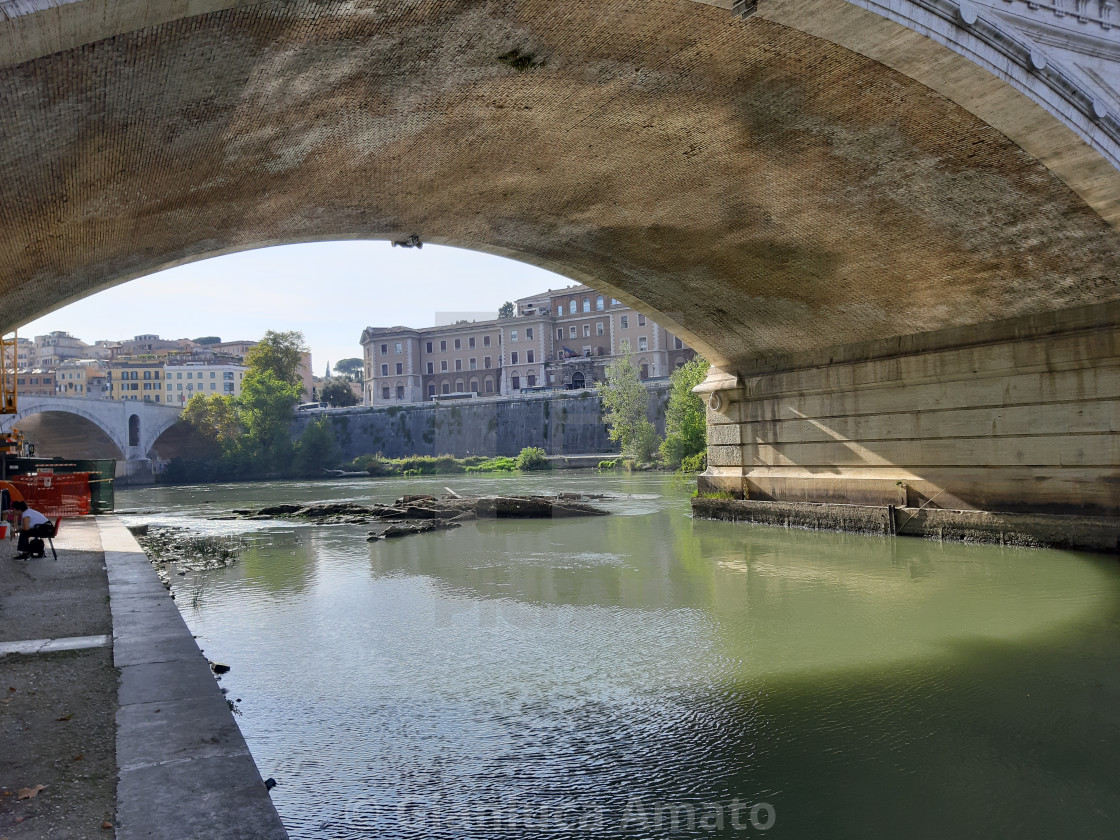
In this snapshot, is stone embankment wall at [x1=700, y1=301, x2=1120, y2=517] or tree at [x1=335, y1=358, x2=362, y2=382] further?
tree at [x1=335, y1=358, x2=362, y2=382]

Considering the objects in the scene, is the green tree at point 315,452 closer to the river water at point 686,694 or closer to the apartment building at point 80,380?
the river water at point 686,694

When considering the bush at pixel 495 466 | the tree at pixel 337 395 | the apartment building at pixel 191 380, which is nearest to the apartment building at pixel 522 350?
the tree at pixel 337 395

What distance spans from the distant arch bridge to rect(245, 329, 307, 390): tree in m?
6.99

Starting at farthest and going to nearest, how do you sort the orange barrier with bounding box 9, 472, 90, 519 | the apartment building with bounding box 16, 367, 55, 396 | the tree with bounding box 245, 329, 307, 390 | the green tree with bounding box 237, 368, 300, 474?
the apartment building with bounding box 16, 367, 55, 396 → the tree with bounding box 245, 329, 307, 390 → the green tree with bounding box 237, 368, 300, 474 → the orange barrier with bounding box 9, 472, 90, 519

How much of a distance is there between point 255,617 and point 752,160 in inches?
310

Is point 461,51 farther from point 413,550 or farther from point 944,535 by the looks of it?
point 944,535

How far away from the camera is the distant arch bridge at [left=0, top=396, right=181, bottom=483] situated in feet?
183

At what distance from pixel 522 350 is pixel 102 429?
37910mm

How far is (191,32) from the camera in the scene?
647 cm

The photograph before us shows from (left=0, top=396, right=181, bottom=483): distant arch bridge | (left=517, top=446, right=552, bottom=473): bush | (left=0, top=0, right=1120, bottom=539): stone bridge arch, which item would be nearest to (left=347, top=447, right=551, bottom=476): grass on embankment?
(left=517, top=446, right=552, bottom=473): bush

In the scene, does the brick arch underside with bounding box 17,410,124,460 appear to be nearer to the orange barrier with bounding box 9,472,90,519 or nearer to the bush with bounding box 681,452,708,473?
the orange barrier with bounding box 9,472,90,519

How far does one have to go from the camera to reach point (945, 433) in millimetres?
13133

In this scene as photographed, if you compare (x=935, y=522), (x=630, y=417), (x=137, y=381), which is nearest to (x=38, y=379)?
(x=137, y=381)

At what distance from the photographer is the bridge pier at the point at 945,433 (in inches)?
→ 441
